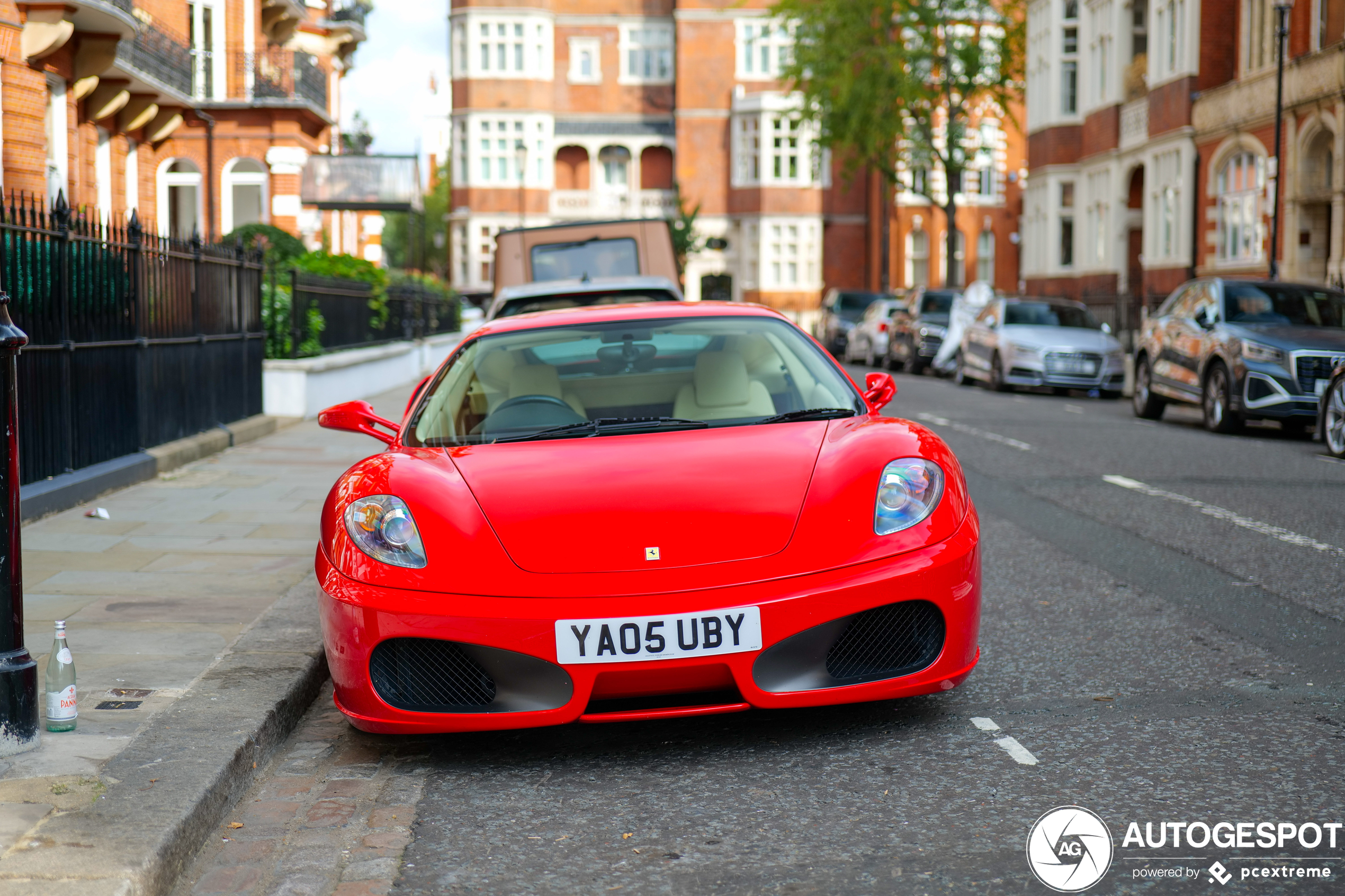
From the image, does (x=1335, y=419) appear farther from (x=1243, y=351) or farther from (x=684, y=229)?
(x=684, y=229)

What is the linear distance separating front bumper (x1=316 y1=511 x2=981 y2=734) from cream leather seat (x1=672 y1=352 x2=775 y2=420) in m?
1.36

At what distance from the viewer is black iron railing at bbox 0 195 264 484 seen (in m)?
8.76

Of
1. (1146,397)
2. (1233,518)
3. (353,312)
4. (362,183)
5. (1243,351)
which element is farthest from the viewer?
(362,183)

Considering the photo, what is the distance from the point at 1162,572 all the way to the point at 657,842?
4.46 m

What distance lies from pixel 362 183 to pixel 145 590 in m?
27.9

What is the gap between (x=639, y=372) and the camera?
6328mm

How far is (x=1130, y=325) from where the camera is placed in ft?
104

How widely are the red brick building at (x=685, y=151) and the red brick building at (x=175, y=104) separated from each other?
66.1ft

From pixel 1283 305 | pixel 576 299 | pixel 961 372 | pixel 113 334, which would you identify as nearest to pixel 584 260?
pixel 576 299

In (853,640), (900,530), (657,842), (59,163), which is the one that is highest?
(59,163)

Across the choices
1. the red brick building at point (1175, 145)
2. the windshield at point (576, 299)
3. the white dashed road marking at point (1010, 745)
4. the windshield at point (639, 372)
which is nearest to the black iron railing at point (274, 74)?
the red brick building at point (1175, 145)

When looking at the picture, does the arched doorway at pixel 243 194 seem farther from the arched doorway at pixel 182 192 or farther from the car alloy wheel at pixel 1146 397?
the car alloy wheel at pixel 1146 397

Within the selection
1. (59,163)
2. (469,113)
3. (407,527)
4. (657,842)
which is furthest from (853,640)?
(469,113)

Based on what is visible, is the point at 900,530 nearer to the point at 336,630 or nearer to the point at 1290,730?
the point at 1290,730
